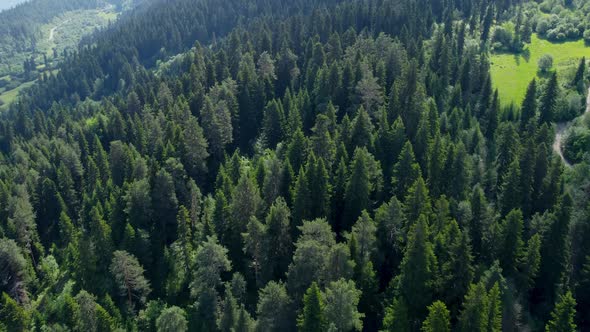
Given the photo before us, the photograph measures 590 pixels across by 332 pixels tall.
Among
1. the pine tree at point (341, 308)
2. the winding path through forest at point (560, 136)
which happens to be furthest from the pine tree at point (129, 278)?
the winding path through forest at point (560, 136)

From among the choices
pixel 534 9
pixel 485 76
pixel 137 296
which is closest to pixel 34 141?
pixel 137 296

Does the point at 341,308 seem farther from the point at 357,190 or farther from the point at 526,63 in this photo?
the point at 526,63

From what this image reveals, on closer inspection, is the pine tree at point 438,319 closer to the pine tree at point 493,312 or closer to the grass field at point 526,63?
the pine tree at point 493,312

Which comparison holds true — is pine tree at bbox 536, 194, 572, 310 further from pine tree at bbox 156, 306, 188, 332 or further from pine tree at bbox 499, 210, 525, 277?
pine tree at bbox 156, 306, 188, 332

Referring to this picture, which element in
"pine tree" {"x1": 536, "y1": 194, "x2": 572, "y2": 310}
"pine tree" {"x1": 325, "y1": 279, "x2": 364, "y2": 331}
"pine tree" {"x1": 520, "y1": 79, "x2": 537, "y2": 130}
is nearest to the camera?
"pine tree" {"x1": 325, "y1": 279, "x2": 364, "y2": 331}

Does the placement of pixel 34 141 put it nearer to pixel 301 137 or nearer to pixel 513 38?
pixel 301 137

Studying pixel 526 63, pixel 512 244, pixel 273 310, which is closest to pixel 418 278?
pixel 512 244

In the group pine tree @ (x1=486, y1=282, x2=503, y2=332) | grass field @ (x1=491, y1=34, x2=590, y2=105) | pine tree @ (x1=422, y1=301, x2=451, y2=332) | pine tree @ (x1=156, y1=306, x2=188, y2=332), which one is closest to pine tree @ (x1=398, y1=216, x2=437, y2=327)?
pine tree @ (x1=422, y1=301, x2=451, y2=332)
